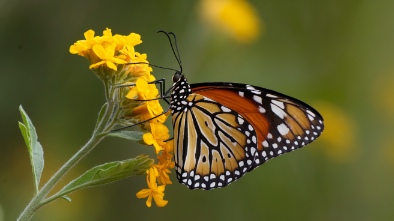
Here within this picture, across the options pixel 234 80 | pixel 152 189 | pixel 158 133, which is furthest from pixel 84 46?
pixel 234 80

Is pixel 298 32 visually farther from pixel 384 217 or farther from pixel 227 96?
pixel 227 96

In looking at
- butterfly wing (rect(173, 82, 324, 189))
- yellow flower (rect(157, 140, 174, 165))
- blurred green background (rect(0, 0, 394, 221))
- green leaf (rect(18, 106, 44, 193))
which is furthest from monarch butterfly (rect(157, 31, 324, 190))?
blurred green background (rect(0, 0, 394, 221))

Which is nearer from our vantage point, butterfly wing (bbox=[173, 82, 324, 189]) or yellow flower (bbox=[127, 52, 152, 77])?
yellow flower (bbox=[127, 52, 152, 77])

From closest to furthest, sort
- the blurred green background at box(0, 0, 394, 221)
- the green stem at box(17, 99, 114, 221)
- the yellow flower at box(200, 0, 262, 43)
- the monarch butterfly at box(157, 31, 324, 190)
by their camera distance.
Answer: the green stem at box(17, 99, 114, 221) → the monarch butterfly at box(157, 31, 324, 190) → the blurred green background at box(0, 0, 394, 221) → the yellow flower at box(200, 0, 262, 43)

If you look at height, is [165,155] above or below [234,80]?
below

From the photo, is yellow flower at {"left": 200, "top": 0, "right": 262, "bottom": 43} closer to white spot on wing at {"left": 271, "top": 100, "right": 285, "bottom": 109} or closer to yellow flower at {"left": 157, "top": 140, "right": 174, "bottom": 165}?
white spot on wing at {"left": 271, "top": 100, "right": 285, "bottom": 109}

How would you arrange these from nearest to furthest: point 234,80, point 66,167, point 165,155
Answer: point 66,167 → point 165,155 → point 234,80

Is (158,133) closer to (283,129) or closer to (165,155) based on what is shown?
(165,155)
